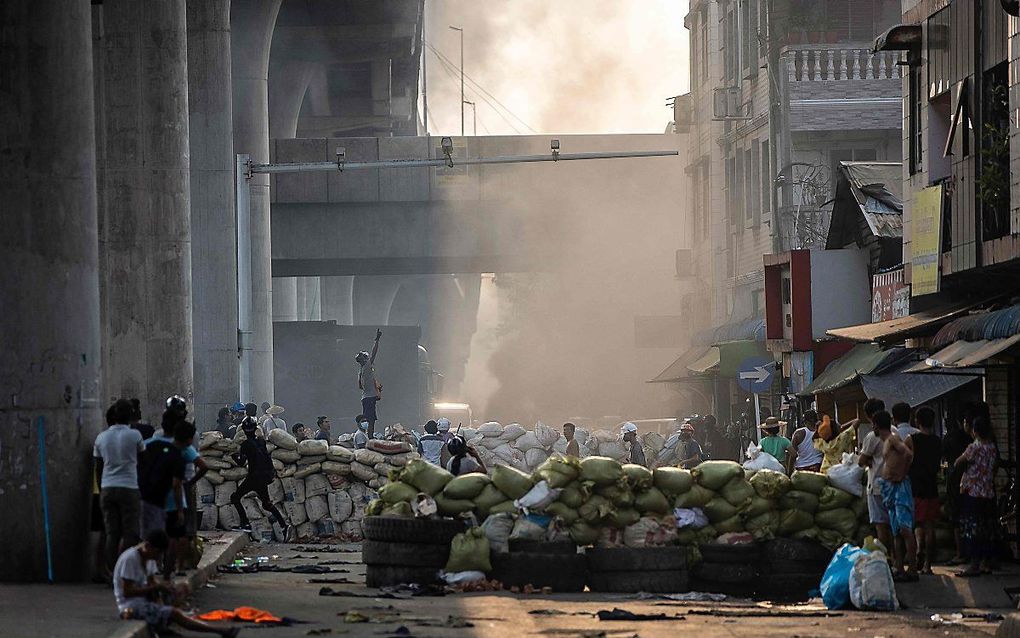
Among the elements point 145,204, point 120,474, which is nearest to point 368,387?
point 145,204

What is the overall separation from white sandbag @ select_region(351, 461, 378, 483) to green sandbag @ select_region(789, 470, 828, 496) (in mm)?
8539

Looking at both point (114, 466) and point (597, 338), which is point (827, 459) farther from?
point (597, 338)

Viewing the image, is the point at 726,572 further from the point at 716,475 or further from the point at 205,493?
the point at 205,493

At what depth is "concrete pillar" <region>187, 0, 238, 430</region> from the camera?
32.3 meters

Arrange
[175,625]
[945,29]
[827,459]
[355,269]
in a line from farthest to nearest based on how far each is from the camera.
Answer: [355,269], [945,29], [827,459], [175,625]

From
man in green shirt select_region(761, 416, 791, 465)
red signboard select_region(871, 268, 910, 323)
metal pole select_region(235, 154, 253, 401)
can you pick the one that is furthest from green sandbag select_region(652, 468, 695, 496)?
metal pole select_region(235, 154, 253, 401)

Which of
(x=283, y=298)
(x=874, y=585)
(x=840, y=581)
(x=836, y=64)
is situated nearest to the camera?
(x=874, y=585)

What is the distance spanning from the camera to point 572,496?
16.4 m

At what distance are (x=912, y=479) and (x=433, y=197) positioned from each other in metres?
32.5

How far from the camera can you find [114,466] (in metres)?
14.3

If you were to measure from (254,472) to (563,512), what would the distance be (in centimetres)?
710

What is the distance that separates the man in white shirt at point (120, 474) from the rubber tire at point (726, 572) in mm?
5148

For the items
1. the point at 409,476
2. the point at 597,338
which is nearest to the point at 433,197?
the point at 597,338

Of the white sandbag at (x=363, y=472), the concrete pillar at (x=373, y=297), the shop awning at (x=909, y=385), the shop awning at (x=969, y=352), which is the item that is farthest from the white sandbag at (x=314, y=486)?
the concrete pillar at (x=373, y=297)
